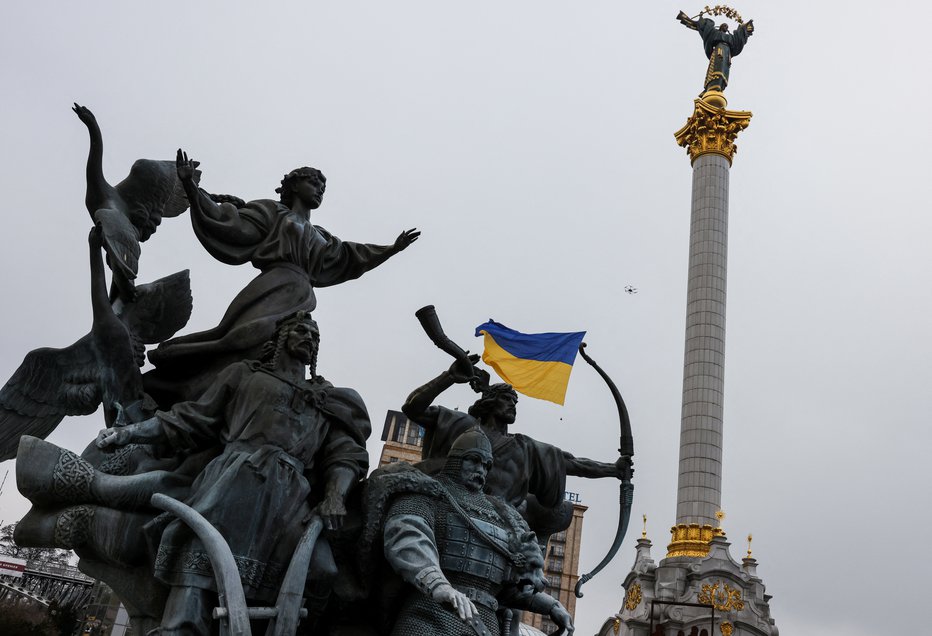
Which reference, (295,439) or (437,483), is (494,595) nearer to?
(437,483)

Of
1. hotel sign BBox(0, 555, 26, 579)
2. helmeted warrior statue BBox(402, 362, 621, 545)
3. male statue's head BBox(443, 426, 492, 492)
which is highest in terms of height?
hotel sign BBox(0, 555, 26, 579)

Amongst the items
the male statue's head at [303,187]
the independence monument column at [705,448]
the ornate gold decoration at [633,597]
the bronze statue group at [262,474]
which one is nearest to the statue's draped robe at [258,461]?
the bronze statue group at [262,474]

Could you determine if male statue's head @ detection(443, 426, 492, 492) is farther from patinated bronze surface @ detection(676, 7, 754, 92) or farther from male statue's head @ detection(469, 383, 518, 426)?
patinated bronze surface @ detection(676, 7, 754, 92)

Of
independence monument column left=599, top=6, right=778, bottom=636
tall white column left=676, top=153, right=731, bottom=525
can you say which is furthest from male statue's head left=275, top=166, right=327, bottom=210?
tall white column left=676, top=153, right=731, bottom=525

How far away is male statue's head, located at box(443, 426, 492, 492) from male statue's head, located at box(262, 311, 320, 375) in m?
0.97

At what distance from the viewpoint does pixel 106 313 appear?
6.04m

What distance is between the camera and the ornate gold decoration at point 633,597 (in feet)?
92.9

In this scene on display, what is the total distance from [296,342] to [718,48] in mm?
36850

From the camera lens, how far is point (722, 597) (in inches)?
1043

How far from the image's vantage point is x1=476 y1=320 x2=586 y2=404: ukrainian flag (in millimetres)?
8766

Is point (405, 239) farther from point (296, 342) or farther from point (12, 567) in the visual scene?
point (12, 567)

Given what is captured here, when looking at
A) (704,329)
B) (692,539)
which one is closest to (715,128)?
(704,329)

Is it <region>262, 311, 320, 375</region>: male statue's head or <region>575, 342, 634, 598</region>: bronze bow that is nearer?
<region>262, 311, 320, 375</region>: male statue's head

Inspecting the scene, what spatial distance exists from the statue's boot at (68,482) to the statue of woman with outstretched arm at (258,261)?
1.08 metres
